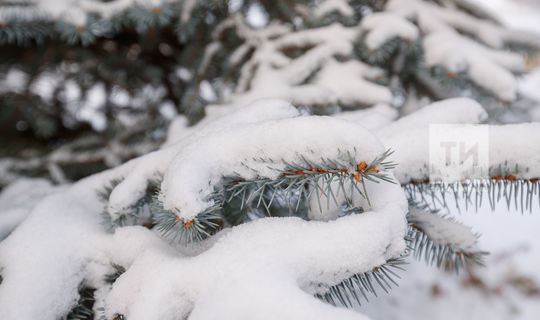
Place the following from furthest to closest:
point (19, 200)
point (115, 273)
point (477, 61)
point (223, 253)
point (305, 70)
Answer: point (305, 70) < point (477, 61) < point (19, 200) < point (115, 273) < point (223, 253)

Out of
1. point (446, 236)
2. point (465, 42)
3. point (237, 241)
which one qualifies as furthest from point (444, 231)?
point (465, 42)

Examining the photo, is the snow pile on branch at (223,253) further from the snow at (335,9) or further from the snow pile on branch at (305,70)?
the snow at (335,9)

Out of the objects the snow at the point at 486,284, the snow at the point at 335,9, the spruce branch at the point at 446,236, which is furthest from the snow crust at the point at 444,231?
the snow at the point at 486,284

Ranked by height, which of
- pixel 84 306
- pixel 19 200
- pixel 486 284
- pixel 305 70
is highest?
pixel 305 70

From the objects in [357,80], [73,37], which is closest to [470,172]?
[357,80]

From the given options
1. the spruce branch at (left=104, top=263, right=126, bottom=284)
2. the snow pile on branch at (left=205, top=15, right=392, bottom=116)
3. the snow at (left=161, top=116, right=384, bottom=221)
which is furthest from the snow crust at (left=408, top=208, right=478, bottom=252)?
the spruce branch at (left=104, top=263, right=126, bottom=284)

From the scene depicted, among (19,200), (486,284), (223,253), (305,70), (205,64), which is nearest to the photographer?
(223,253)

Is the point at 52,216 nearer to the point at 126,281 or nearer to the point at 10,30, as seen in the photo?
the point at 126,281

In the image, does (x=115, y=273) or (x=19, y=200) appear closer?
(x=115, y=273)

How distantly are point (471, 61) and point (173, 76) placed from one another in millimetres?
1707

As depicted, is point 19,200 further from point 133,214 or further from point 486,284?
point 486,284

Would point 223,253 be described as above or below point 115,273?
above

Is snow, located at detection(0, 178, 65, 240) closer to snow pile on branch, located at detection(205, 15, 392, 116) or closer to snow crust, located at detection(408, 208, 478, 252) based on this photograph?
snow pile on branch, located at detection(205, 15, 392, 116)

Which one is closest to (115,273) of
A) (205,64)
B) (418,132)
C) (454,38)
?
(418,132)
